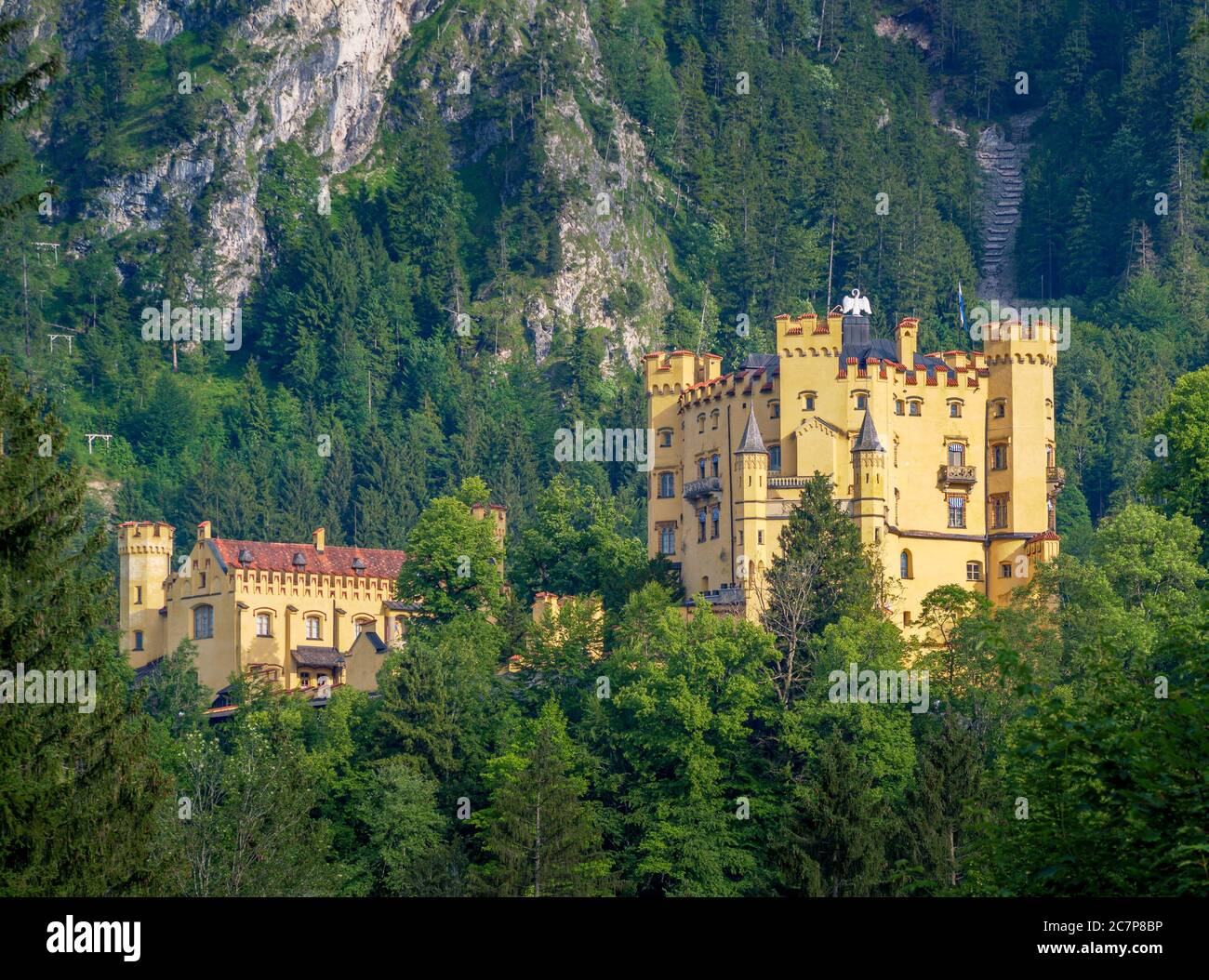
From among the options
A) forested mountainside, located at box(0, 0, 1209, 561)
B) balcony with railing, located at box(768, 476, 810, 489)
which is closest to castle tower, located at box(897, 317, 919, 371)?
balcony with railing, located at box(768, 476, 810, 489)

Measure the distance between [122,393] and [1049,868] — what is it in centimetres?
14321

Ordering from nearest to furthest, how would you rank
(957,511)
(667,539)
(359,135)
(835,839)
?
1. (835,839)
2. (957,511)
3. (667,539)
4. (359,135)

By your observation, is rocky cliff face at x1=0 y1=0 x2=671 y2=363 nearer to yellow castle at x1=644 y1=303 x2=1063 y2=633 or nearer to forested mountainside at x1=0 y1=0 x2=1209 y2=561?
forested mountainside at x1=0 y1=0 x2=1209 y2=561

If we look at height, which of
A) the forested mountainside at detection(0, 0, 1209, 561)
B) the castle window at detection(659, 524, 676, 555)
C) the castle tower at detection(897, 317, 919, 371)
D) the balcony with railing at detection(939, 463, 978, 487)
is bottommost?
the castle window at detection(659, 524, 676, 555)

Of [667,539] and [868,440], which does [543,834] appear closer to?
[868,440]

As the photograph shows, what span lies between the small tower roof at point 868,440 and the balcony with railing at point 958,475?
12.3 ft

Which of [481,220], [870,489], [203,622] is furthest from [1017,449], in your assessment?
[481,220]

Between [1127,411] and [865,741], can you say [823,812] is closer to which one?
[865,741]

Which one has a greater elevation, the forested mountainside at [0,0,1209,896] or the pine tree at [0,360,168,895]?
the forested mountainside at [0,0,1209,896]

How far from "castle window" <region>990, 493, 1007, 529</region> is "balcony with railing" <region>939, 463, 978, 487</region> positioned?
114 cm

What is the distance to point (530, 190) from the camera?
17875 centimetres

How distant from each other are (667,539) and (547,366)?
74.8 meters

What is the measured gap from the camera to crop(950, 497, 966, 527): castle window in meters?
93.8

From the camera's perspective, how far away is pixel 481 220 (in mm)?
182000
